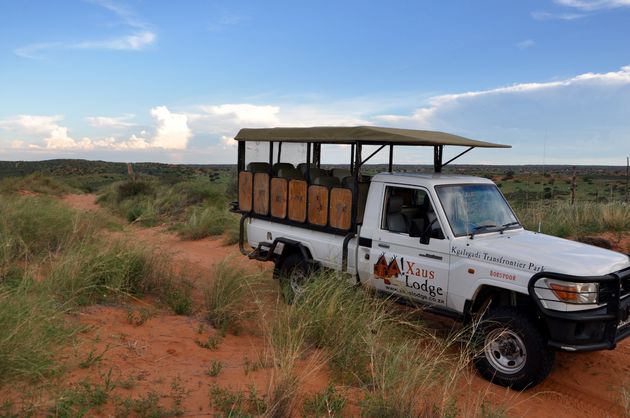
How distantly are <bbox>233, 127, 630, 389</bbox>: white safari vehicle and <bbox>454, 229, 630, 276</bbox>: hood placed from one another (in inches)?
0.5

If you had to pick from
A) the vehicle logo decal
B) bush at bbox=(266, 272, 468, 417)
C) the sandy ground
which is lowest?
the sandy ground

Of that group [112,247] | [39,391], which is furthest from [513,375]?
[112,247]

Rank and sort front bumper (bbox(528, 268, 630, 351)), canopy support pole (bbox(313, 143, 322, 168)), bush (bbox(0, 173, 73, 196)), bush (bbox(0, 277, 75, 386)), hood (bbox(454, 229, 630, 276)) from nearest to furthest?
bush (bbox(0, 277, 75, 386)), front bumper (bbox(528, 268, 630, 351)), hood (bbox(454, 229, 630, 276)), canopy support pole (bbox(313, 143, 322, 168)), bush (bbox(0, 173, 73, 196))

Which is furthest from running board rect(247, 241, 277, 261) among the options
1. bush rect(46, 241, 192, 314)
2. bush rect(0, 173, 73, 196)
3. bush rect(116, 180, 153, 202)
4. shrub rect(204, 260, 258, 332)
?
bush rect(0, 173, 73, 196)

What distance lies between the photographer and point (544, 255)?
16.9 feet

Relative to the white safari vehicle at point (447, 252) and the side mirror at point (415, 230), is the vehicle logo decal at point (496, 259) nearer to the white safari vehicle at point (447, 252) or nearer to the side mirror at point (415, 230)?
the white safari vehicle at point (447, 252)

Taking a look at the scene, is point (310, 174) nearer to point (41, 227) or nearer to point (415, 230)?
point (415, 230)

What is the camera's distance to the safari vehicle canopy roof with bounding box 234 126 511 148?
245 inches

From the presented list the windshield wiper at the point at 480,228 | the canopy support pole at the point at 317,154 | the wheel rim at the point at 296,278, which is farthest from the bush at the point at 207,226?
the windshield wiper at the point at 480,228

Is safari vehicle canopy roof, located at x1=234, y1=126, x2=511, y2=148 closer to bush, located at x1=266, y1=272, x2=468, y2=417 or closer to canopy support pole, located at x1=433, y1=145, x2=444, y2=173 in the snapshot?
canopy support pole, located at x1=433, y1=145, x2=444, y2=173

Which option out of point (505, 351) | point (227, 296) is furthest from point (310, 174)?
point (505, 351)

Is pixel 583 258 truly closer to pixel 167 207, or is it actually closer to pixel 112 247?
pixel 112 247

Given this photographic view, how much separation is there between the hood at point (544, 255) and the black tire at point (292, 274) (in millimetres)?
2503

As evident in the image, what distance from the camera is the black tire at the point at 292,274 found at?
285 inches
